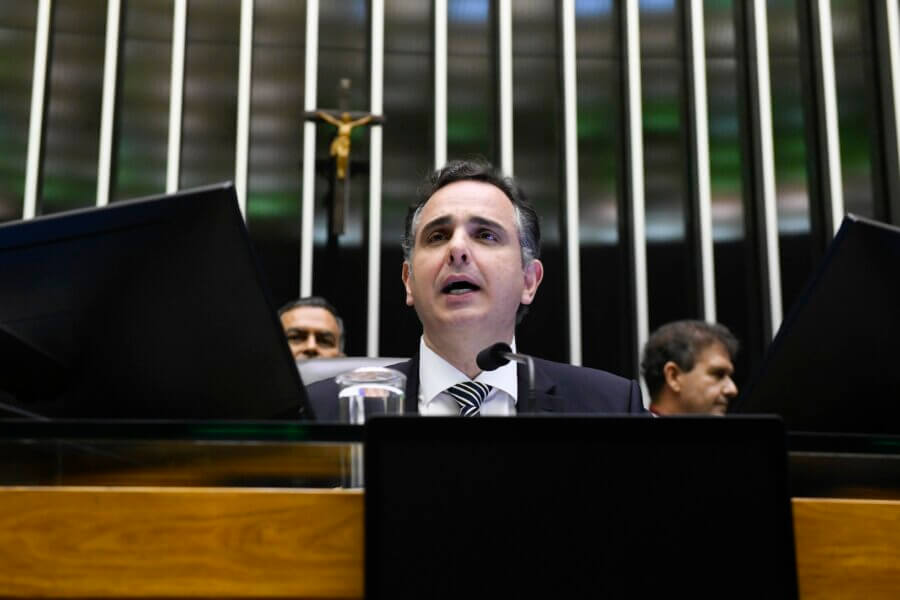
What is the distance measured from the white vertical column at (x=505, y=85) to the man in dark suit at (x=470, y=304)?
2.84 meters

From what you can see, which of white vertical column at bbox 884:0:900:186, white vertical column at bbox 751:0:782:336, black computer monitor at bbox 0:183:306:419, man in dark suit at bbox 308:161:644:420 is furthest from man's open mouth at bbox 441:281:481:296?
white vertical column at bbox 884:0:900:186

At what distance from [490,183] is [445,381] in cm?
42

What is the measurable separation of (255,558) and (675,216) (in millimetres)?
4214

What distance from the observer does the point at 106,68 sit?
4.73 meters

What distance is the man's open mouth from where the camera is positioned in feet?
6.18

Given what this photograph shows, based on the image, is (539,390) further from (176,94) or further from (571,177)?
(176,94)

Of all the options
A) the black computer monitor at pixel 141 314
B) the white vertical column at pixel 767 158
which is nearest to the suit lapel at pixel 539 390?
the black computer monitor at pixel 141 314

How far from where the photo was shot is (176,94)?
4.75m

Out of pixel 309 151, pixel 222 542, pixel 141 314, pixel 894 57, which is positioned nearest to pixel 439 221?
pixel 141 314

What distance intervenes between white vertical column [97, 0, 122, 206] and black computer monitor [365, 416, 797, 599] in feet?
13.6

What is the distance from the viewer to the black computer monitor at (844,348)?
1146 mm

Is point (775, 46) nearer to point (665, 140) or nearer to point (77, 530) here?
point (665, 140)

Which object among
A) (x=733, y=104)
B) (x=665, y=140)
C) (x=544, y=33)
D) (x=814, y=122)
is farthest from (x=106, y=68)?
(x=814, y=122)

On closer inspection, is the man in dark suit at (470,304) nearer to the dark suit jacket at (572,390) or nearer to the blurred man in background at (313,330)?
the dark suit jacket at (572,390)
